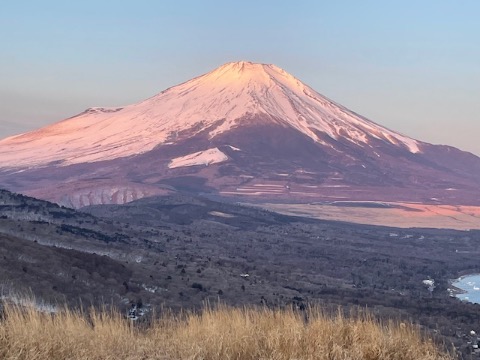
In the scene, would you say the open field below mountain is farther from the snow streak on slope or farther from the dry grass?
the dry grass

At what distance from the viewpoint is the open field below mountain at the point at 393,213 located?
108 meters

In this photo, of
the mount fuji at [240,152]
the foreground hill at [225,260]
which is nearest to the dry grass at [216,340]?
the foreground hill at [225,260]

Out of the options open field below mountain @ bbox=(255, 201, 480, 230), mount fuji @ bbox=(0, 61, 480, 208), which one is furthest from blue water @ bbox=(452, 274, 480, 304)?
mount fuji @ bbox=(0, 61, 480, 208)

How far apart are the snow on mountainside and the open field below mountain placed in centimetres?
4919

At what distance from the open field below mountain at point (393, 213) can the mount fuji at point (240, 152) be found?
27.6 ft

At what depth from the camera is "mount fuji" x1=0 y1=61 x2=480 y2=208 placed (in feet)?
474

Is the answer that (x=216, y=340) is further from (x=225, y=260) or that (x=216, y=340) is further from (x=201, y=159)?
(x=201, y=159)

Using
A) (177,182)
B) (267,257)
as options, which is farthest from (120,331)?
(177,182)

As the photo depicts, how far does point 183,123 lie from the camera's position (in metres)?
177

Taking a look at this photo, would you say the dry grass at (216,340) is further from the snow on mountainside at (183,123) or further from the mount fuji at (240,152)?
the snow on mountainside at (183,123)

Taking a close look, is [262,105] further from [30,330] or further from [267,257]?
[30,330]

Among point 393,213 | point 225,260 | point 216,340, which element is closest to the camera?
point 216,340

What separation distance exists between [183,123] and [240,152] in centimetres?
1756

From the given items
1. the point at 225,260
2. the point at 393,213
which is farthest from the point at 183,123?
the point at 225,260
